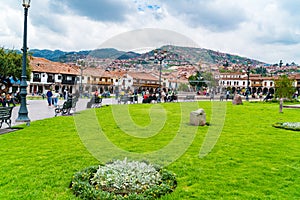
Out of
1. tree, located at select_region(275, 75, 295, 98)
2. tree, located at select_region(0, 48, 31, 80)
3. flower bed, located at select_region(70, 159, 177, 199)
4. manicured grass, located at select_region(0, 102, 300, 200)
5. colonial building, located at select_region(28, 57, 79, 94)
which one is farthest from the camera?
colonial building, located at select_region(28, 57, 79, 94)

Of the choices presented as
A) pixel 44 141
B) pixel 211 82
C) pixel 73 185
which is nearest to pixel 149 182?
pixel 73 185

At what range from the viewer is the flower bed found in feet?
13.9

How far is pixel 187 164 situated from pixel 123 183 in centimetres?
207

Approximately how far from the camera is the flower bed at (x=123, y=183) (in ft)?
13.9

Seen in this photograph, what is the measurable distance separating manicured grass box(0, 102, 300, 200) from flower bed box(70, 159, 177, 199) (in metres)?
0.17

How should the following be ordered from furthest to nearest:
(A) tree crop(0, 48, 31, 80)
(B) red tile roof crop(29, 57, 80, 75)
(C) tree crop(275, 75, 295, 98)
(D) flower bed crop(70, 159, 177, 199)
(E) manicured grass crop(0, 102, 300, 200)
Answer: (B) red tile roof crop(29, 57, 80, 75) → (C) tree crop(275, 75, 295, 98) → (A) tree crop(0, 48, 31, 80) → (E) manicured grass crop(0, 102, 300, 200) → (D) flower bed crop(70, 159, 177, 199)

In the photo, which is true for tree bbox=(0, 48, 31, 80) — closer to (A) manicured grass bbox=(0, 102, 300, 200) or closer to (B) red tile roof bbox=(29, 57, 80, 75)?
(A) manicured grass bbox=(0, 102, 300, 200)

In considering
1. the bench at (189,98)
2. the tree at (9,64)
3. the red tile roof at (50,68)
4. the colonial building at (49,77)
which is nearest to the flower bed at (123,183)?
the tree at (9,64)

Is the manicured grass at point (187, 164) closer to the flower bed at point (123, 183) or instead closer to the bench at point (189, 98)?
the flower bed at point (123, 183)

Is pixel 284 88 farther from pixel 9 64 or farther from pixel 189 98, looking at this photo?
pixel 9 64

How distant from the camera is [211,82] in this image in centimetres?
4238

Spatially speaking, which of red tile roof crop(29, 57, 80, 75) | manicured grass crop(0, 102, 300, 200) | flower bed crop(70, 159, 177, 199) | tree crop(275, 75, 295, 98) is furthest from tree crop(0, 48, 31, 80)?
tree crop(275, 75, 295, 98)

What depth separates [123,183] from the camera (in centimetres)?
444

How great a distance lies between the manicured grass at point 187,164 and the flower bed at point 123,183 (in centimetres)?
17
